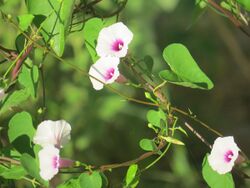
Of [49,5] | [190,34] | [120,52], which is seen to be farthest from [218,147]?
[190,34]

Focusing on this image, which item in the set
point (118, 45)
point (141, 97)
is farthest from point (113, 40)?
point (141, 97)

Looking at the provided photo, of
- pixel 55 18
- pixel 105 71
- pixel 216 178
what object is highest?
pixel 55 18

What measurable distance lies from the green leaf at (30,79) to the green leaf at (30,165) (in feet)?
0.36

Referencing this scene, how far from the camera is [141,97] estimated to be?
8.14ft

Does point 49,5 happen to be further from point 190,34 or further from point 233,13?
point 190,34

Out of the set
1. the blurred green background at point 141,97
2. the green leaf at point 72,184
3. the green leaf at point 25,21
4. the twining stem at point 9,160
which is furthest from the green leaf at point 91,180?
the blurred green background at point 141,97

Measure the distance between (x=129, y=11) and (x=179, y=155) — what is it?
1.66ft

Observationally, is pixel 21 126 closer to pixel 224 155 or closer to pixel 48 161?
pixel 48 161

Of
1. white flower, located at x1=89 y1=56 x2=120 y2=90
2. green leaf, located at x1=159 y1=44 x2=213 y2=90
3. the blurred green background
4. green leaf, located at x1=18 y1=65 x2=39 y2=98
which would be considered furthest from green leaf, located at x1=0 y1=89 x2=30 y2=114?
the blurred green background

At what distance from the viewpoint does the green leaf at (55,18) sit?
3.31ft

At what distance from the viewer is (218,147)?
0.95m

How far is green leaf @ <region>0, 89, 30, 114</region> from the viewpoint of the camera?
103cm

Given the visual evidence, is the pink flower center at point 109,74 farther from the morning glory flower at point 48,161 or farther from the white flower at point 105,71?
the morning glory flower at point 48,161

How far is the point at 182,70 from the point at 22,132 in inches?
10.7
